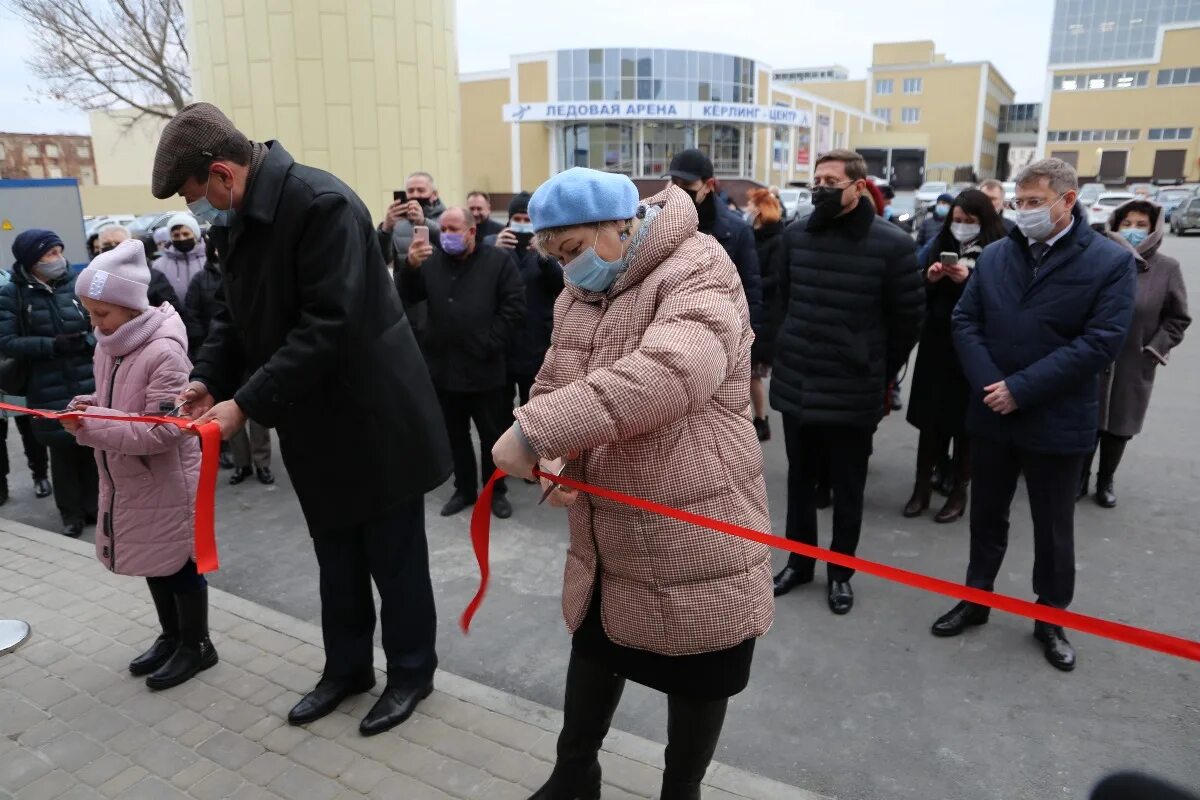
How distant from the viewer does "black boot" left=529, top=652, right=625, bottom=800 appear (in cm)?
251

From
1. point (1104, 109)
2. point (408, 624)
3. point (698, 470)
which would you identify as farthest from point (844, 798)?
point (1104, 109)

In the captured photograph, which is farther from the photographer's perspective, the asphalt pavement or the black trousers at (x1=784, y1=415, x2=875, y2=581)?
the black trousers at (x1=784, y1=415, x2=875, y2=581)

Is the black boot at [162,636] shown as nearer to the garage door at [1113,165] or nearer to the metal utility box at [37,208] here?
the metal utility box at [37,208]

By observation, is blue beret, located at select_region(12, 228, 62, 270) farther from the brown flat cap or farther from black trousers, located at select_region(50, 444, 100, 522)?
the brown flat cap

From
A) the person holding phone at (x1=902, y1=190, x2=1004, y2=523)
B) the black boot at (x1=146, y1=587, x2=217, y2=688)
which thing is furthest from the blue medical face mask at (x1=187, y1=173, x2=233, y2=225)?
the person holding phone at (x1=902, y1=190, x2=1004, y2=523)

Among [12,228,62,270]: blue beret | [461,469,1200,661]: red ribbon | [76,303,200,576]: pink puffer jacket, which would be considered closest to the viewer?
[461,469,1200,661]: red ribbon

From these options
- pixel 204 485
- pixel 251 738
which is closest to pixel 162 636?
pixel 251 738

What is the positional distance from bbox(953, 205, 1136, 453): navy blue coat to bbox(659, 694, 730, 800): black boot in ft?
6.88

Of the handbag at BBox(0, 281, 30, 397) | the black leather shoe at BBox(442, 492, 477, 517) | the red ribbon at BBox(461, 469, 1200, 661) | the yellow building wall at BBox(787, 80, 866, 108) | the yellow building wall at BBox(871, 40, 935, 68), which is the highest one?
the yellow building wall at BBox(871, 40, 935, 68)

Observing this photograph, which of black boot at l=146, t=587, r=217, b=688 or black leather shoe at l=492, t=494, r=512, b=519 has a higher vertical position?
black boot at l=146, t=587, r=217, b=688

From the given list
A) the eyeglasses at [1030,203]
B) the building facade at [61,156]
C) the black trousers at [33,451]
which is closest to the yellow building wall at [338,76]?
the black trousers at [33,451]

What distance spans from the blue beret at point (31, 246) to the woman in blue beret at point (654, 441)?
4.20m

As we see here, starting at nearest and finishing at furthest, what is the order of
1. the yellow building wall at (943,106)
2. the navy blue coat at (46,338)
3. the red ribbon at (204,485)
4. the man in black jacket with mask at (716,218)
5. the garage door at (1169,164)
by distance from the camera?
1. the red ribbon at (204,485)
2. the navy blue coat at (46,338)
3. the man in black jacket with mask at (716,218)
4. the garage door at (1169,164)
5. the yellow building wall at (943,106)

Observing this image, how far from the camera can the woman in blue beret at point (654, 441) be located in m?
1.83
